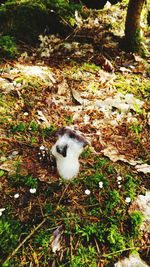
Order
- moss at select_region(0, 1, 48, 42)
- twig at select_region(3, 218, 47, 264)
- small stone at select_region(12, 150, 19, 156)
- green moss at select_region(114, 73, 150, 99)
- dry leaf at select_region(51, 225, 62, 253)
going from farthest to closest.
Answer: moss at select_region(0, 1, 48, 42) < green moss at select_region(114, 73, 150, 99) < small stone at select_region(12, 150, 19, 156) < dry leaf at select_region(51, 225, 62, 253) < twig at select_region(3, 218, 47, 264)

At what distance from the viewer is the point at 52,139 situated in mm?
3184

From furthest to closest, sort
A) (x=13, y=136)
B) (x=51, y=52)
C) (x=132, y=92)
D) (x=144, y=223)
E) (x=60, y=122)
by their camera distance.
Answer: (x=51, y=52) → (x=132, y=92) → (x=60, y=122) → (x=13, y=136) → (x=144, y=223)

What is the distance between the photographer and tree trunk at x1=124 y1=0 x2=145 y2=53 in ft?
14.1

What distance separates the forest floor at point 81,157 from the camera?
242 cm

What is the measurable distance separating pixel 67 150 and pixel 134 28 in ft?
9.03

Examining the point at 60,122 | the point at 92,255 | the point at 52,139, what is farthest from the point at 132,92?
the point at 92,255

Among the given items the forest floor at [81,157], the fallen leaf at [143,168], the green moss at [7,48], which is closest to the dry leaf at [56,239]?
the forest floor at [81,157]

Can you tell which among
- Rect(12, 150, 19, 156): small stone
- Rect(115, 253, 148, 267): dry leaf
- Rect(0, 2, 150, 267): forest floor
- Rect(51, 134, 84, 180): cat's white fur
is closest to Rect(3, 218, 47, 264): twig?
Rect(0, 2, 150, 267): forest floor

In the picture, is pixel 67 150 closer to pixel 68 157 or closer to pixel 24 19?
pixel 68 157

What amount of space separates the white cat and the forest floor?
13 centimetres

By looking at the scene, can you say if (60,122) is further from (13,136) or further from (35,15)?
(35,15)

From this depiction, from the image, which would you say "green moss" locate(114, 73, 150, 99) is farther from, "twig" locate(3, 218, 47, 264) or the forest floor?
"twig" locate(3, 218, 47, 264)

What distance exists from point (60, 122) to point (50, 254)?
1550 millimetres

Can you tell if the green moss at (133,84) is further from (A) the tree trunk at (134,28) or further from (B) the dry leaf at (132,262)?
(B) the dry leaf at (132,262)
